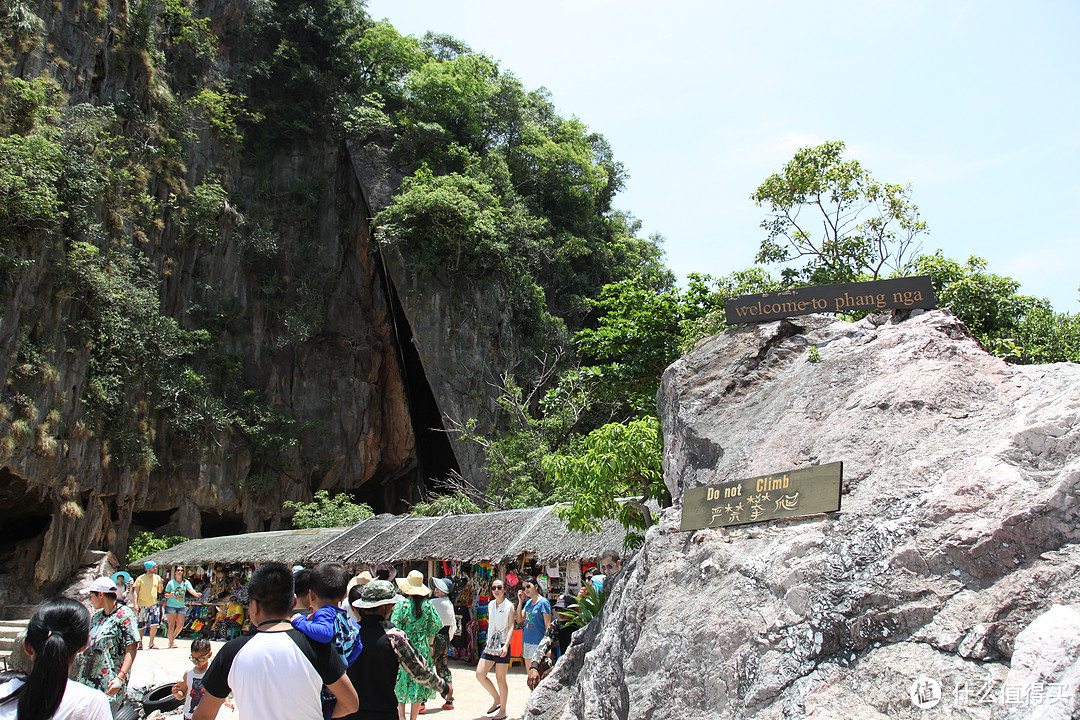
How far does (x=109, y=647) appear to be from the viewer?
4250mm

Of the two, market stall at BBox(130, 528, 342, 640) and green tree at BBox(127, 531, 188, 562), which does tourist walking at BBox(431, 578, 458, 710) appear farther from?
green tree at BBox(127, 531, 188, 562)

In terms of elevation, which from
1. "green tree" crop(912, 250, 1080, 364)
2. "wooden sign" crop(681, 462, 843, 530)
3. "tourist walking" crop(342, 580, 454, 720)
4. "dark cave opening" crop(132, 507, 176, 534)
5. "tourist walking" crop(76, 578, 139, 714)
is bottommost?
"dark cave opening" crop(132, 507, 176, 534)

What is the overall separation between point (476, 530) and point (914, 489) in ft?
26.3

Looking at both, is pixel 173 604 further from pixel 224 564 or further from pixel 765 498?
pixel 765 498

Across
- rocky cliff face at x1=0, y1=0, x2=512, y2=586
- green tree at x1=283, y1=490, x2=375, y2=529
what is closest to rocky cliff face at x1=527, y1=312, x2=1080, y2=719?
green tree at x1=283, y1=490, x2=375, y2=529

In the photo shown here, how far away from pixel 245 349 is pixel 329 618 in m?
20.3

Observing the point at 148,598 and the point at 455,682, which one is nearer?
the point at 455,682

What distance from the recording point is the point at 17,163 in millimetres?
14211

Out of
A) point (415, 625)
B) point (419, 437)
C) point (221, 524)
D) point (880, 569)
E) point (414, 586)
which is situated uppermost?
point (419, 437)

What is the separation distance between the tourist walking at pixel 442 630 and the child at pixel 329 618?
2.59 m

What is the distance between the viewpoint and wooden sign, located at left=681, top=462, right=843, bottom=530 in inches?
171

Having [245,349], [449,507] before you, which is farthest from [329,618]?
[245,349]

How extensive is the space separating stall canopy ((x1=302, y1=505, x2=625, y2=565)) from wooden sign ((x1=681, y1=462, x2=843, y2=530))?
439 centimetres

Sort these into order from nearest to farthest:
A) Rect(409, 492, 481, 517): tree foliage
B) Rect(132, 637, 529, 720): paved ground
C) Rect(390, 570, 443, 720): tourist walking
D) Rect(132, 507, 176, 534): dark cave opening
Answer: Rect(390, 570, 443, 720): tourist walking, Rect(132, 637, 529, 720): paved ground, Rect(409, 492, 481, 517): tree foliage, Rect(132, 507, 176, 534): dark cave opening
